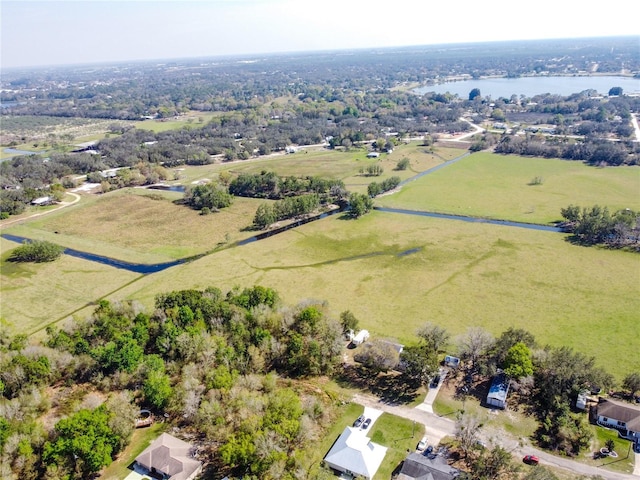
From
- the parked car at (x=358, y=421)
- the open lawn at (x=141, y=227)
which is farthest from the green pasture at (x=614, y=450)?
the open lawn at (x=141, y=227)

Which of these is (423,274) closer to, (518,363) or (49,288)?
(518,363)

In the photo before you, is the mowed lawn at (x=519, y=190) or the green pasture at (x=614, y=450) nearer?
the green pasture at (x=614, y=450)

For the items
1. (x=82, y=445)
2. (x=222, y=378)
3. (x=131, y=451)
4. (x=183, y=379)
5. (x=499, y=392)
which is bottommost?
(x=131, y=451)

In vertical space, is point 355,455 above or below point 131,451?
above

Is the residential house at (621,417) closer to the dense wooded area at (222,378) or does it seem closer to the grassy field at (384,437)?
the dense wooded area at (222,378)

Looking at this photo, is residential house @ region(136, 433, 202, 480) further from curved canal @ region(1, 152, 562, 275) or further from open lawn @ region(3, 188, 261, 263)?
open lawn @ region(3, 188, 261, 263)

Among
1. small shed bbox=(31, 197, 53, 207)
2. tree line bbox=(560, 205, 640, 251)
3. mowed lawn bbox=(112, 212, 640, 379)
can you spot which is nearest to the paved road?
mowed lawn bbox=(112, 212, 640, 379)

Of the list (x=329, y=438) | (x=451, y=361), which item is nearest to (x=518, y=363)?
(x=451, y=361)
